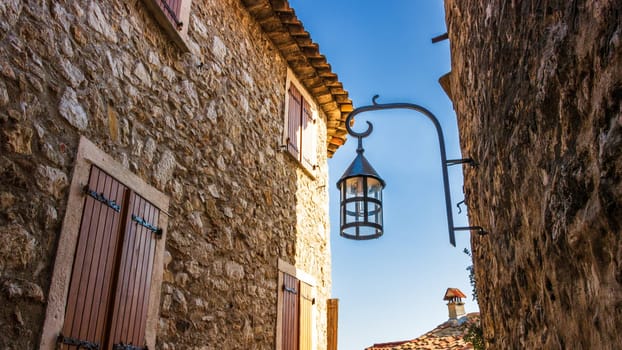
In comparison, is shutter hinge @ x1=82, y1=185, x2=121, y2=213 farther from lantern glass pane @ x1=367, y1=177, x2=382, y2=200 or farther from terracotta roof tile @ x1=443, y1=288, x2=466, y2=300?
terracotta roof tile @ x1=443, y1=288, x2=466, y2=300

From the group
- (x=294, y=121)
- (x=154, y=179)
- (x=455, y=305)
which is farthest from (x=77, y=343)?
(x=455, y=305)

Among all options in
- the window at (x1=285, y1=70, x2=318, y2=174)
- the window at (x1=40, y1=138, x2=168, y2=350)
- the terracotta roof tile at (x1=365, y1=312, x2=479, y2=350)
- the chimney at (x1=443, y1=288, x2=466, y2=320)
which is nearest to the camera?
the window at (x1=40, y1=138, x2=168, y2=350)

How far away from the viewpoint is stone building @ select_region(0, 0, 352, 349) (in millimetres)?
2855

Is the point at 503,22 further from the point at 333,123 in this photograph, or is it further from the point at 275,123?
the point at 333,123

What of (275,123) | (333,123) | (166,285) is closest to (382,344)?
(333,123)

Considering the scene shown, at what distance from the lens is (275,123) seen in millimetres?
6590

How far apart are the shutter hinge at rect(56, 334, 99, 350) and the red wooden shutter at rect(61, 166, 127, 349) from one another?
2 cm

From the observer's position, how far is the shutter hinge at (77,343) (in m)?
2.84

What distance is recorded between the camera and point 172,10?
15.1ft

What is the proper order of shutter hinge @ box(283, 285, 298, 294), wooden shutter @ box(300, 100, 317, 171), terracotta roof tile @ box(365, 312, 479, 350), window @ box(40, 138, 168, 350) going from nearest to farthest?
1. window @ box(40, 138, 168, 350)
2. shutter hinge @ box(283, 285, 298, 294)
3. wooden shutter @ box(300, 100, 317, 171)
4. terracotta roof tile @ box(365, 312, 479, 350)

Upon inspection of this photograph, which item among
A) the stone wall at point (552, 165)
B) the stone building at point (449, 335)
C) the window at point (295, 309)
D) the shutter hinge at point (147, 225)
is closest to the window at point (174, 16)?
the shutter hinge at point (147, 225)

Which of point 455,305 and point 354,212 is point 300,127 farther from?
point 455,305

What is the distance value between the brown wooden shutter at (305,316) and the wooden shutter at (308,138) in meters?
1.70

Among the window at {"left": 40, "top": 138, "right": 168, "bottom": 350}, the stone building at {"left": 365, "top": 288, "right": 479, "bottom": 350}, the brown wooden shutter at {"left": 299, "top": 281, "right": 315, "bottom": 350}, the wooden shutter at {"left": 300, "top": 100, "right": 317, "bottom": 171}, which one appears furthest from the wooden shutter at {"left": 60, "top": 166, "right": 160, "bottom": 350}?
the stone building at {"left": 365, "top": 288, "right": 479, "bottom": 350}
